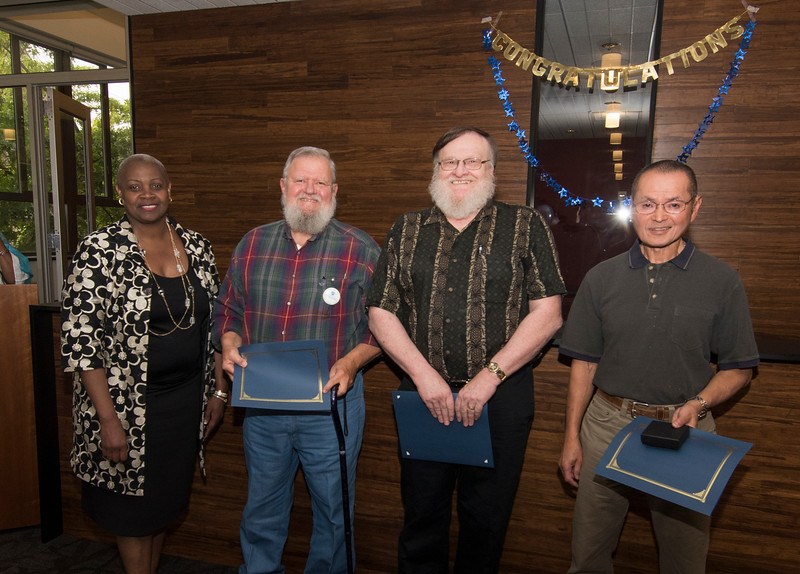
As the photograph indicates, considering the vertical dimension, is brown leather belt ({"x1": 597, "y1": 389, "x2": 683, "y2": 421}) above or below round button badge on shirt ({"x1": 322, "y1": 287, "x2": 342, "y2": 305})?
below

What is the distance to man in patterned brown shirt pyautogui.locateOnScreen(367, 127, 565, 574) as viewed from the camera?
5.58 feet

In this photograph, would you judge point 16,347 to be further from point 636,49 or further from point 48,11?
point 636,49

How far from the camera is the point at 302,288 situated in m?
1.89

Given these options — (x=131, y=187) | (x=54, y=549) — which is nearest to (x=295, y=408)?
(x=131, y=187)

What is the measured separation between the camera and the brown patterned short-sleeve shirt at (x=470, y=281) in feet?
5.61

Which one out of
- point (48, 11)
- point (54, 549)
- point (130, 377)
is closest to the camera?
point (130, 377)

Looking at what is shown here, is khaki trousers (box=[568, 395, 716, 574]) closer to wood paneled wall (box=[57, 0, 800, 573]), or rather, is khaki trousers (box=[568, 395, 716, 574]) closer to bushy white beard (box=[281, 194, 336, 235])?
wood paneled wall (box=[57, 0, 800, 573])

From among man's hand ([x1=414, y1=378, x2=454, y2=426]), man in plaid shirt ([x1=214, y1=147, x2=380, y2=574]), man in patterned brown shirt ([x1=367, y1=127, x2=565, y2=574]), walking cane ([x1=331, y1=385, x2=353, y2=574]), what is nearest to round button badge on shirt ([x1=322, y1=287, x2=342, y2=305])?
man in plaid shirt ([x1=214, y1=147, x2=380, y2=574])

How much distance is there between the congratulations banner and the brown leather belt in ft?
6.65

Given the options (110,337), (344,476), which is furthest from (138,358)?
(344,476)

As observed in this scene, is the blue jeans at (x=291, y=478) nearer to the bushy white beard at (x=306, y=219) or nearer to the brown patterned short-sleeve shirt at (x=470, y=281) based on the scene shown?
the brown patterned short-sleeve shirt at (x=470, y=281)

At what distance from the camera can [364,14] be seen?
332 cm

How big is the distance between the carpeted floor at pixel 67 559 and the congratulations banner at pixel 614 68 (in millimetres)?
3029

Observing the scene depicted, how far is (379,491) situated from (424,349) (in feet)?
2.99
